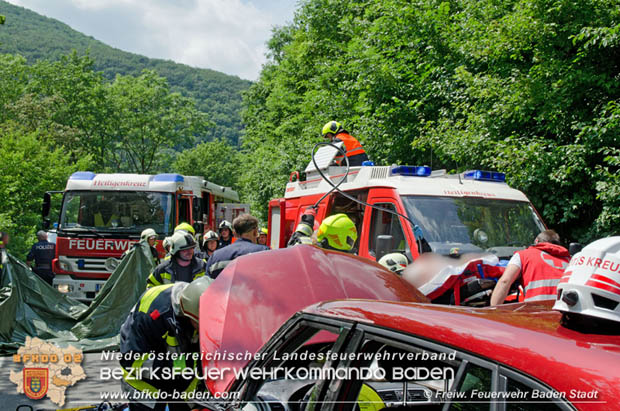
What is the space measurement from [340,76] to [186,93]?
377ft

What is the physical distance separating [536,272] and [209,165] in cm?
5916

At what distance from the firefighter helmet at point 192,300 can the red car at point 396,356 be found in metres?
0.09

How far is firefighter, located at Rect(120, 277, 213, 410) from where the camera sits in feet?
10.5

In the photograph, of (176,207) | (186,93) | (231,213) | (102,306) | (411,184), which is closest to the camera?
(411,184)

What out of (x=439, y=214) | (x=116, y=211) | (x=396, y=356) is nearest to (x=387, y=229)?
(x=439, y=214)

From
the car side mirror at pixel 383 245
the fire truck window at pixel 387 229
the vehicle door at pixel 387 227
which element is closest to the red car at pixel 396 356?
the car side mirror at pixel 383 245

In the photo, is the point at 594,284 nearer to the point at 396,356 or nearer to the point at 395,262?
A: the point at 396,356

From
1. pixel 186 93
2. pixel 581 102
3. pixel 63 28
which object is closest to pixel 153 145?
pixel 581 102

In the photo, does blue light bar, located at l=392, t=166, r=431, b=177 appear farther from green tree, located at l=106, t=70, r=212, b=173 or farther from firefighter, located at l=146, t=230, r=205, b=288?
green tree, located at l=106, t=70, r=212, b=173

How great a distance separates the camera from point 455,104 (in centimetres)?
1134

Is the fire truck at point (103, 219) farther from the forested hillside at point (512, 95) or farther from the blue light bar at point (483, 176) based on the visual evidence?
the blue light bar at point (483, 176)

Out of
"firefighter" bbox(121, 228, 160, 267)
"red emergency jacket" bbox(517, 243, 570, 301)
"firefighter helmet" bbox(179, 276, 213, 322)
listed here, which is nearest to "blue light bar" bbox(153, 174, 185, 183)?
"firefighter" bbox(121, 228, 160, 267)

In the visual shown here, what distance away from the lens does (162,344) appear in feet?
11.4

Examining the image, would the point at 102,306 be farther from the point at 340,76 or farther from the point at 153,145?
the point at 153,145
